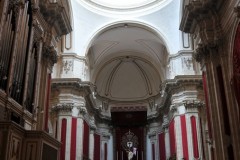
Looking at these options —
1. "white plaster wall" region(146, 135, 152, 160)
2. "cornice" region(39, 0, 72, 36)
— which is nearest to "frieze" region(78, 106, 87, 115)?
"cornice" region(39, 0, 72, 36)

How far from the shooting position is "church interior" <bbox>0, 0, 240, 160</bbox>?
811cm

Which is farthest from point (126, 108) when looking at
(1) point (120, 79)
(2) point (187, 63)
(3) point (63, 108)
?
(3) point (63, 108)

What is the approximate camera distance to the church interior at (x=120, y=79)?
319 inches

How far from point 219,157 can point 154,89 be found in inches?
669

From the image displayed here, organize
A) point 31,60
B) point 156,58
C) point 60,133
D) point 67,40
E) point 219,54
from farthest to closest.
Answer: point 156,58 → point 67,40 → point 60,133 → point 219,54 → point 31,60

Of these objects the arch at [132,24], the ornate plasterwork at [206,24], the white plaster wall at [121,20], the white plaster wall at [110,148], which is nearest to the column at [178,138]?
the white plaster wall at [121,20]

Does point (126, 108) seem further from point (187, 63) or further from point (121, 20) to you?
point (187, 63)

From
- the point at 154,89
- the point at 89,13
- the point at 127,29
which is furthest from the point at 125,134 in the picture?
the point at 89,13

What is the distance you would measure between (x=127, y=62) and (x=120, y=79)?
1.72 meters

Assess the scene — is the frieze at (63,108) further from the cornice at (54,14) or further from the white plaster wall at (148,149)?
the white plaster wall at (148,149)

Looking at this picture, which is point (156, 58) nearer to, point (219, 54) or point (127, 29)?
point (127, 29)

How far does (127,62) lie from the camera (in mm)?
26406

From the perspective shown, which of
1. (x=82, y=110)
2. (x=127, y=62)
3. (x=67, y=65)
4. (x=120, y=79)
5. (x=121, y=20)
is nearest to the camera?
(x=82, y=110)

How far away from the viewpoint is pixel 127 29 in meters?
20.8
